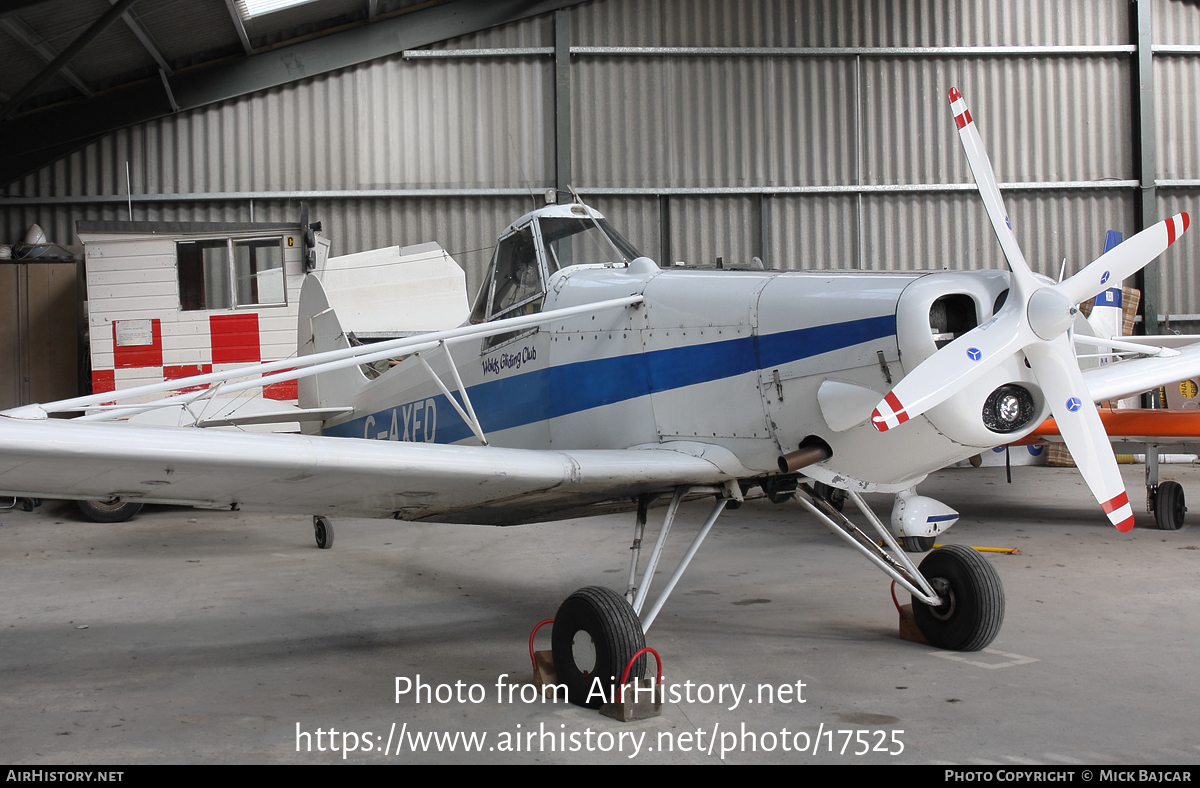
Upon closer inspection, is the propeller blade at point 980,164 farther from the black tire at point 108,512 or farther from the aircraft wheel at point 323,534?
the black tire at point 108,512

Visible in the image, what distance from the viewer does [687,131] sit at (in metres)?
14.2

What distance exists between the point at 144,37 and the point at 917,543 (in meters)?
11.6

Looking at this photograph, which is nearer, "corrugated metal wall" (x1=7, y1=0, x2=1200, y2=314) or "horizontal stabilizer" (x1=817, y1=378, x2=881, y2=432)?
"horizontal stabilizer" (x1=817, y1=378, x2=881, y2=432)

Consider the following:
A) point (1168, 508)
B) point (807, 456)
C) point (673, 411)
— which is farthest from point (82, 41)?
point (1168, 508)

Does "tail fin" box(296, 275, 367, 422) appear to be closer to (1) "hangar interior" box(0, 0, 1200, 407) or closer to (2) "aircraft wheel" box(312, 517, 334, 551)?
(2) "aircraft wheel" box(312, 517, 334, 551)

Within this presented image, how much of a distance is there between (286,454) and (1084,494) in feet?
33.6

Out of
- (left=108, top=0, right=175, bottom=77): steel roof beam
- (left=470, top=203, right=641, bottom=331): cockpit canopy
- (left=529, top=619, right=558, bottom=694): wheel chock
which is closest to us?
(left=529, top=619, right=558, bottom=694): wheel chock

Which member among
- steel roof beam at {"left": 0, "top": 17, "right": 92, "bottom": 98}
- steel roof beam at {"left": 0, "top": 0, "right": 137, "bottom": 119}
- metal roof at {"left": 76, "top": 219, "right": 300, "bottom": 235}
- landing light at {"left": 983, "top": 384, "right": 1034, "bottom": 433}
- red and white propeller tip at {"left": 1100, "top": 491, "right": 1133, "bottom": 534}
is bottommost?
red and white propeller tip at {"left": 1100, "top": 491, "right": 1133, "bottom": 534}

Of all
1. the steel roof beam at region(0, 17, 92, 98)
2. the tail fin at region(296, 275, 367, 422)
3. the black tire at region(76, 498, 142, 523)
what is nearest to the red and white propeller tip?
the tail fin at region(296, 275, 367, 422)

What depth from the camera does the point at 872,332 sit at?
323 cm

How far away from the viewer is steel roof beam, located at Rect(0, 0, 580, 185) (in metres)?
12.7

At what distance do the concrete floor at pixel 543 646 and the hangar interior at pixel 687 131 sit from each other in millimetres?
7071

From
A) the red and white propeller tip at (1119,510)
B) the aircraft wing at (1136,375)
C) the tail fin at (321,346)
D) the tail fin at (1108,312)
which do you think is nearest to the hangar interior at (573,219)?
the red and white propeller tip at (1119,510)
